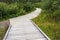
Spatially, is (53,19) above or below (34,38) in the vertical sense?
below

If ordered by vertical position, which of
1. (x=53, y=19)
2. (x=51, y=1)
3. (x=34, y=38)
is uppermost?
(x=34, y=38)

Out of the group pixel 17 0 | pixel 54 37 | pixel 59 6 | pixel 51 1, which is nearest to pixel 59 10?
pixel 59 6

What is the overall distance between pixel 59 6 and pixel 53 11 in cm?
102

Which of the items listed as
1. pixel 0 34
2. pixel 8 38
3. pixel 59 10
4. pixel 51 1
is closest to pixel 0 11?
pixel 51 1

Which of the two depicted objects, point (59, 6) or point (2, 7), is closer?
point (59, 6)

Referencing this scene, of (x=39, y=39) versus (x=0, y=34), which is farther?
(x=0, y=34)

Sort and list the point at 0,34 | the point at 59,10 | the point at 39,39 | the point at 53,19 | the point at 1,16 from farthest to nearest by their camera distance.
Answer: the point at 1,16 → the point at 53,19 → the point at 59,10 → the point at 0,34 → the point at 39,39

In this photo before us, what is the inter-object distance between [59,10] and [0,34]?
20.9 feet

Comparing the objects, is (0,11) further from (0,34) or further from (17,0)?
(17,0)

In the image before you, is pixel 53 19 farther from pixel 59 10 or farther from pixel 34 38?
pixel 34 38

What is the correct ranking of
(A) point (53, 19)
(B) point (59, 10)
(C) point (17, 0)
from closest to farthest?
(B) point (59, 10), (A) point (53, 19), (C) point (17, 0)

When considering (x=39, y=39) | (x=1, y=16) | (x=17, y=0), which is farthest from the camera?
(x=17, y=0)

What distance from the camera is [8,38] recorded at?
34.1 feet

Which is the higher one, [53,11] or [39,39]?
[39,39]
